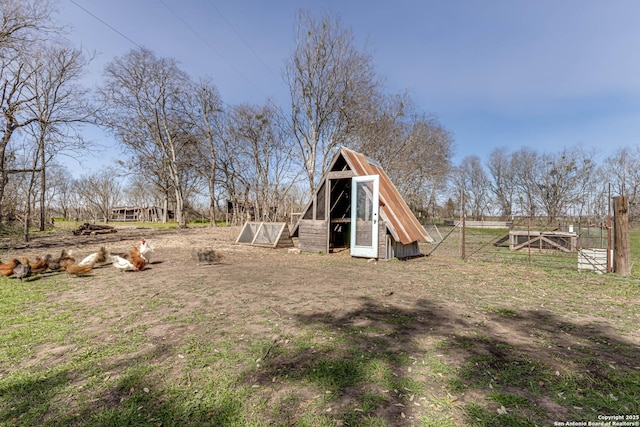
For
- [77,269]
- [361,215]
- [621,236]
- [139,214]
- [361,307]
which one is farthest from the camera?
[139,214]

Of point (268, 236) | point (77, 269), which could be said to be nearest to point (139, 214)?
point (268, 236)

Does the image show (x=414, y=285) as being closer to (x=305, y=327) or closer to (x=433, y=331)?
(x=433, y=331)

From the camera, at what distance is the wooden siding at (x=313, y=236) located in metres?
11.8

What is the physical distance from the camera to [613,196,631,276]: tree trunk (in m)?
7.36

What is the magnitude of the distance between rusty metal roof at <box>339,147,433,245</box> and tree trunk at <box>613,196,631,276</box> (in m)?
5.21

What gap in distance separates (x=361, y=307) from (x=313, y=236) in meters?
7.27

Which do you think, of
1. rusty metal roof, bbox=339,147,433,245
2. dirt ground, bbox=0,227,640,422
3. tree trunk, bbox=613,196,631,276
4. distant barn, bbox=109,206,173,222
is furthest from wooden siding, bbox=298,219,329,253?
distant barn, bbox=109,206,173,222

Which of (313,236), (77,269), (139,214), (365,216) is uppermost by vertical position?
(139,214)

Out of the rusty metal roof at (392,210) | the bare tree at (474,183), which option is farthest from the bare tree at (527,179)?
the rusty metal roof at (392,210)

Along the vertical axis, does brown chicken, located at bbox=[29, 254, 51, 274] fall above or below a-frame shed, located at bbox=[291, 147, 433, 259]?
below

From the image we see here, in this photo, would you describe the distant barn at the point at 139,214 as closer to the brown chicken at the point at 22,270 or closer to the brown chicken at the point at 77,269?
the brown chicken at the point at 77,269

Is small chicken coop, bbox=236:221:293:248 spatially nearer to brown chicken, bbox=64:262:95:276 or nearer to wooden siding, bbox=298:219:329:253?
wooden siding, bbox=298:219:329:253

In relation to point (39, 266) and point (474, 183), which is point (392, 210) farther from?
point (474, 183)

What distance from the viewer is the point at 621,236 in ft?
24.5
